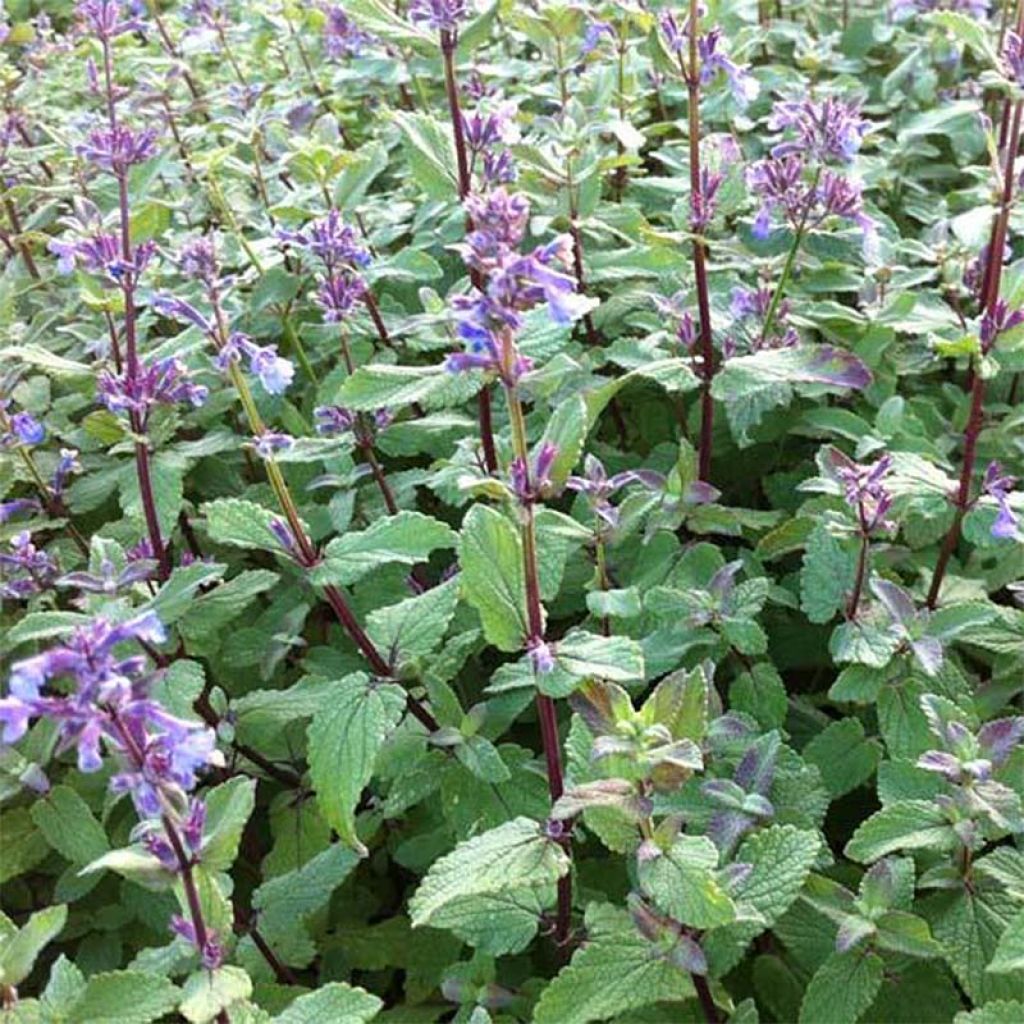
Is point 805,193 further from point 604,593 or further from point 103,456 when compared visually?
point 103,456

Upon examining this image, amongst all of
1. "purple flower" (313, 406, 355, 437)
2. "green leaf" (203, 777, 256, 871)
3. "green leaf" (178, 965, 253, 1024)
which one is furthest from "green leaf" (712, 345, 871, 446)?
"green leaf" (178, 965, 253, 1024)

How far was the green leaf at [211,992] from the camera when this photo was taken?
154cm

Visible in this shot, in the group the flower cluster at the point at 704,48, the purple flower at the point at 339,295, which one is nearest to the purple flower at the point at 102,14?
the purple flower at the point at 339,295

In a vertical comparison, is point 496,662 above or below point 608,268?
below

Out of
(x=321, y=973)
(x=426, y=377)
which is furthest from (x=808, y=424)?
(x=321, y=973)

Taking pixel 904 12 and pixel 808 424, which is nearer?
pixel 808 424

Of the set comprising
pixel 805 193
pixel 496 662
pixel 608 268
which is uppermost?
pixel 805 193

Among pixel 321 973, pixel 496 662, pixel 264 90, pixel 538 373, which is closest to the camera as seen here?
pixel 538 373

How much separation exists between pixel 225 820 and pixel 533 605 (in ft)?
1.73

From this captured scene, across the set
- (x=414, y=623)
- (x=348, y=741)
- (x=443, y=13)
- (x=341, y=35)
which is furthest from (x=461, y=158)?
(x=341, y=35)

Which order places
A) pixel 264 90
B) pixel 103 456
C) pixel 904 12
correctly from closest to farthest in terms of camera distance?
pixel 103 456
pixel 904 12
pixel 264 90

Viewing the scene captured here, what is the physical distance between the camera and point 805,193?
2.58 meters

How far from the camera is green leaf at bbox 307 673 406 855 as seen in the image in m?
1.89

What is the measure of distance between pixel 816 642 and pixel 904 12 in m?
1.89
